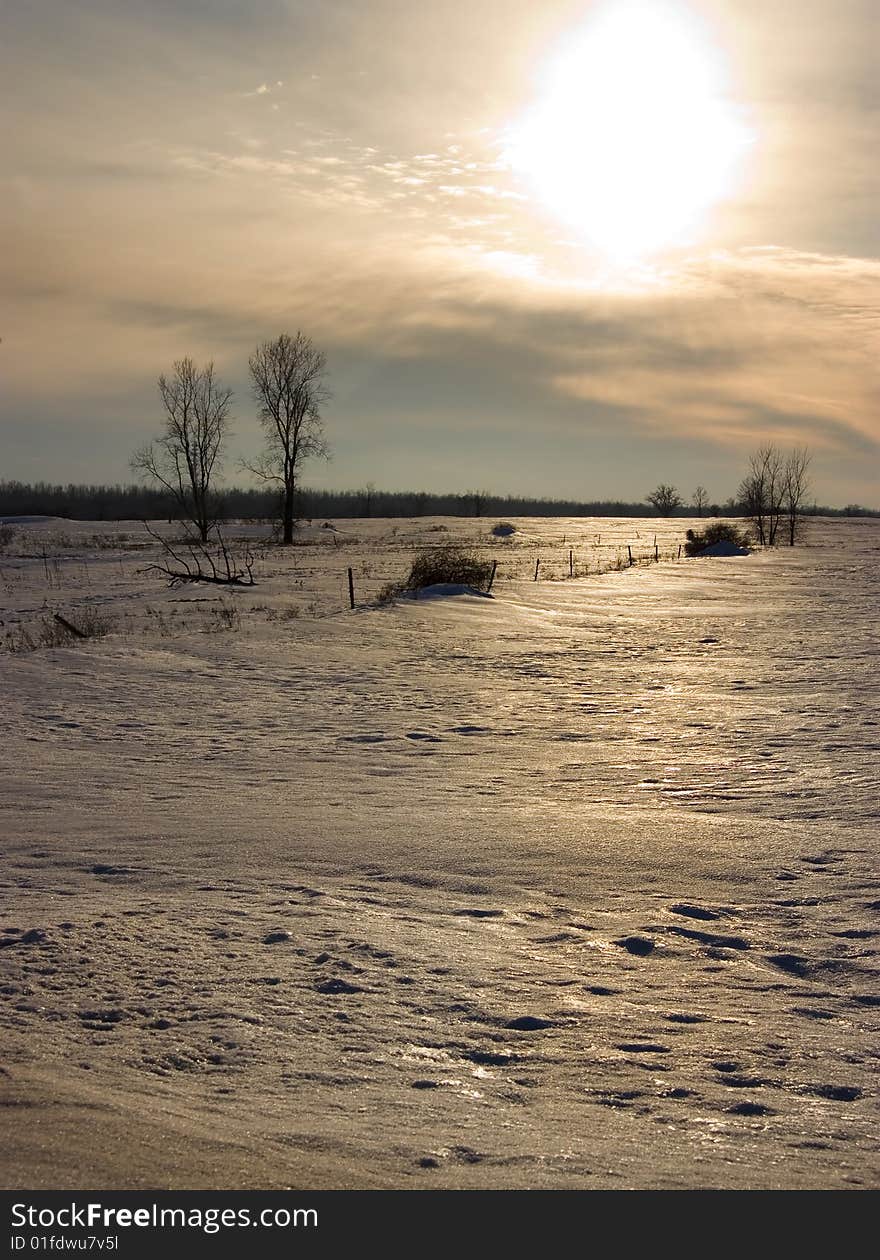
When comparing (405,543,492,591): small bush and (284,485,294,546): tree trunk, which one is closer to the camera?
(405,543,492,591): small bush

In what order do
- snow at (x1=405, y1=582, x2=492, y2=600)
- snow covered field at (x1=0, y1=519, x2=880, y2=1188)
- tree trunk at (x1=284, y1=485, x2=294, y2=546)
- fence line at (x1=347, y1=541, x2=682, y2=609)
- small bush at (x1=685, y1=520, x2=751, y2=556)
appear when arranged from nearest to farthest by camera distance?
1. snow covered field at (x1=0, y1=519, x2=880, y2=1188)
2. snow at (x1=405, y1=582, x2=492, y2=600)
3. fence line at (x1=347, y1=541, x2=682, y2=609)
4. small bush at (x1=685, y1=520, x2=751, y2=556)
5. tree trunk at (x1=284, y1=485, x2=294, y2=546)

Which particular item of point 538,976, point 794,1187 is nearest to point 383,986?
point 538,976

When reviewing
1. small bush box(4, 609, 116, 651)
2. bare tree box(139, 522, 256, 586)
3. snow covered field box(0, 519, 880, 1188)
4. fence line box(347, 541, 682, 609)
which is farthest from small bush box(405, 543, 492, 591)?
snow covered field box(0, 519, 880, 1188)

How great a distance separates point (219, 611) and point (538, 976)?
17.9 m

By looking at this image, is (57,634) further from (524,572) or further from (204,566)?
(204,566)

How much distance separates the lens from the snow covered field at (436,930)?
10.9 feet

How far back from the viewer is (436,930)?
5324 millimetres

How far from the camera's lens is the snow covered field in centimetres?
333

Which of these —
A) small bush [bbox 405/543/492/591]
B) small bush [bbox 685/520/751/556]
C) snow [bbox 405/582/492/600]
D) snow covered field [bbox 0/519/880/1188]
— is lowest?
snow covered field [bbox 0/519/880/1188]

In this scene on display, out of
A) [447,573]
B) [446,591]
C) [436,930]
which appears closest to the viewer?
[436,930]

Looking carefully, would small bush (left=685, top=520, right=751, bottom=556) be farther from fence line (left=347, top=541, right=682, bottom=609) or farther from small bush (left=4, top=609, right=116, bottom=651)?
small bush (left=4, top=609, right=116, bottom=651)

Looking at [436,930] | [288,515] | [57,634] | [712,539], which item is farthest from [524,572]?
[436,930]

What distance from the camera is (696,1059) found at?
3.96m

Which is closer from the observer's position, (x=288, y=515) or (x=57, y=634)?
(x=57, y=634)
